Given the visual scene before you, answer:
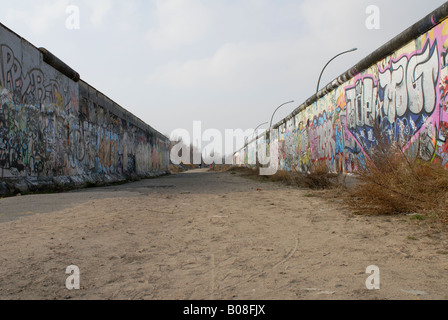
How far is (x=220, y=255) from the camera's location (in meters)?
2.89

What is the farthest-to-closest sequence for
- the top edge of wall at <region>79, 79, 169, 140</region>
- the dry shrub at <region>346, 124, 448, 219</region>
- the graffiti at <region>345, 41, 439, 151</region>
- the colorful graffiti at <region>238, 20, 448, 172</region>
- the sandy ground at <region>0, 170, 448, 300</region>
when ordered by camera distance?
the top edge of wall at <region>79, 79, 169, 140</region>
the graffiti at <region>345, 41, 439, 151</region>
the colorful graffiti at <region>238, 20, 448, 172</region>
the dry shrub at <region>346, 124, 448, 219</region>
the sandy ground at <region>0, 170, 448, 300</region>

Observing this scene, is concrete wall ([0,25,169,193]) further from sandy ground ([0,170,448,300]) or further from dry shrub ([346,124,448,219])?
dry shrub ([346,124,448,219])

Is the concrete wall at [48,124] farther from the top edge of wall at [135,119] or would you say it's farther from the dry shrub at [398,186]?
the dry shrub at [398,186]

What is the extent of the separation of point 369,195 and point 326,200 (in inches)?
58.9

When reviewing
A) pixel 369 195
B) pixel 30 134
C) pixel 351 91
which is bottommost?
pixel 369 195

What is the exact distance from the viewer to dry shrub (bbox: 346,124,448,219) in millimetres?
3984

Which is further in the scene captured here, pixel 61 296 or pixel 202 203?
pixel 202 203

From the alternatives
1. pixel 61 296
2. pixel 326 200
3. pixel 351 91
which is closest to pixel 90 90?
pixel 351 91

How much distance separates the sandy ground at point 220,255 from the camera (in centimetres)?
210

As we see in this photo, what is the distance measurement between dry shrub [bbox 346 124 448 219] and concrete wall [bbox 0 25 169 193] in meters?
7.16

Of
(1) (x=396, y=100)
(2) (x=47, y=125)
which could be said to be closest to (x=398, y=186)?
(1) (x=396, y=100)

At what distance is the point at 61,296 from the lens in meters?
2.07

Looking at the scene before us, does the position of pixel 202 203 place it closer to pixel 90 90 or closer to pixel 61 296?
pixel 61 296

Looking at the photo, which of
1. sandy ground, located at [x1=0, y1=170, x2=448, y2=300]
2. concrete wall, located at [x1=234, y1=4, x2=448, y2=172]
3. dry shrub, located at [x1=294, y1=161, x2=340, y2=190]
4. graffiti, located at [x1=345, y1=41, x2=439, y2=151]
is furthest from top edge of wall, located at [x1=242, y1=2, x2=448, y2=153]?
sandy ground, located at [x1=0, y1=170, x2=448, y2=300]
